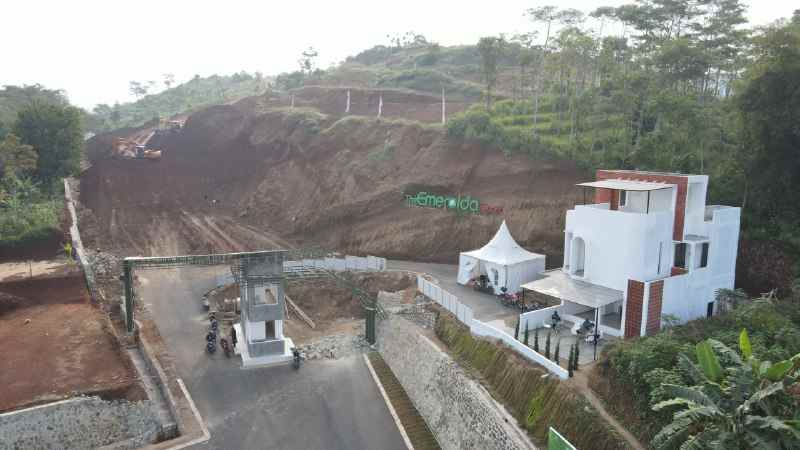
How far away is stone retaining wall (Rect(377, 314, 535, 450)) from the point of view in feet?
65.2

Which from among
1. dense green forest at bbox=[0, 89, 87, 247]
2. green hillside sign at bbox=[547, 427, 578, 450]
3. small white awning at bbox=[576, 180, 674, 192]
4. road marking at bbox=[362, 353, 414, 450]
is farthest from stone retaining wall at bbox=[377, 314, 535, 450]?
dense green forest at bbox=[0, 89, 87, 247]

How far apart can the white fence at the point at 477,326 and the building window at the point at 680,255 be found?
8.51m

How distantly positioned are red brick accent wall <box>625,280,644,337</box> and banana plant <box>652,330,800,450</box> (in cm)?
765

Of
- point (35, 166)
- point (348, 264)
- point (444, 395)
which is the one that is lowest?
point (444, 395)

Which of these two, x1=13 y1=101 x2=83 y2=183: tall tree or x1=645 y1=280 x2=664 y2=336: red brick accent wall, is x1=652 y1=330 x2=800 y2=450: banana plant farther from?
x1=13 y1=101 x2=83 y2=183: tall tree

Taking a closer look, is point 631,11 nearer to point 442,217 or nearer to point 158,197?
point 442,217

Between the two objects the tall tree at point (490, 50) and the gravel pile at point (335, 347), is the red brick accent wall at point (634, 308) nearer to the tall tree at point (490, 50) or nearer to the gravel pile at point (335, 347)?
the gravel pile at point (335, 347)

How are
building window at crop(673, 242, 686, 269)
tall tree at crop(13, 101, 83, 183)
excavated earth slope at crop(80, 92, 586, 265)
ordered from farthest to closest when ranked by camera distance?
tall tree at crop(13, 101, 83, 183) < excavated earth slope at crop(80, 92, 586, 265) < building window at crop(673, 242, 686, 269)

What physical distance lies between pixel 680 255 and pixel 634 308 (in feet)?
14.5

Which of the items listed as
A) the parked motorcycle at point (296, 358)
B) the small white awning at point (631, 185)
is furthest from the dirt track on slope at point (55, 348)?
the small white awning at point (631, 185)

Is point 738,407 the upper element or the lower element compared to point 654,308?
upper

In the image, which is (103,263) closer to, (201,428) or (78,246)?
(78,246)

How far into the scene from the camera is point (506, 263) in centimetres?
2977

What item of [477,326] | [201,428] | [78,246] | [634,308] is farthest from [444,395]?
[78,246]
